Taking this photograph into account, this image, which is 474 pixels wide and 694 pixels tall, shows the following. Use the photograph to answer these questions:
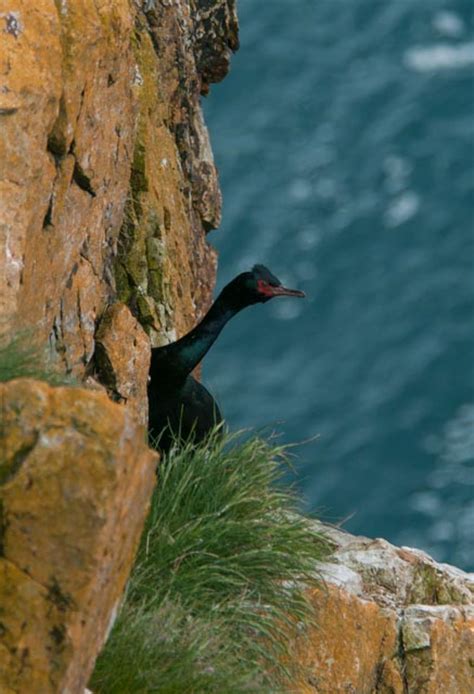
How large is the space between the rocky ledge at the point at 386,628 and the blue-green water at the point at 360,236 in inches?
2153

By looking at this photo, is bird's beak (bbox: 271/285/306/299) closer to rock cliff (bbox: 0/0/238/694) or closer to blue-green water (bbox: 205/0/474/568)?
rock cliff (bbox: 0/0/238/694)

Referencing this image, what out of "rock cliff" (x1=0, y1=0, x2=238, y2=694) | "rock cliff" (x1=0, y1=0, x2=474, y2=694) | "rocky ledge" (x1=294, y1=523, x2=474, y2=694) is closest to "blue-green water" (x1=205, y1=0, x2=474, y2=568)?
"rock cliff" (x1=0, y1=0, x2=238, y2=694)

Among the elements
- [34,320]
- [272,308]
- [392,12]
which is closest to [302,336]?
[272,308]

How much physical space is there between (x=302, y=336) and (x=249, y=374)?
4.90m

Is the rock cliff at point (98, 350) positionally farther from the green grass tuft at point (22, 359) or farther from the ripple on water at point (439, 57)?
the ripple on water at point (439, 57)

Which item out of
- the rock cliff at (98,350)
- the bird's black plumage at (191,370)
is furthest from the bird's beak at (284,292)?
the rock cliff at (98,350)

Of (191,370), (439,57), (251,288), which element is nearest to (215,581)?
(191,370)

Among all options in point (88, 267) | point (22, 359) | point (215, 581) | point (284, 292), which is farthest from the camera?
point (284, 292)

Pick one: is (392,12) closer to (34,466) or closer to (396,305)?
(396,305)

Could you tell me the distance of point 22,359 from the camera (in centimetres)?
730

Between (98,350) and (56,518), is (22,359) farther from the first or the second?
(98,350)

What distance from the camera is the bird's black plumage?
34.5ft

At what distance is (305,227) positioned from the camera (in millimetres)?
74125

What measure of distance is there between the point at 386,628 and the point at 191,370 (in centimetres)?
205
